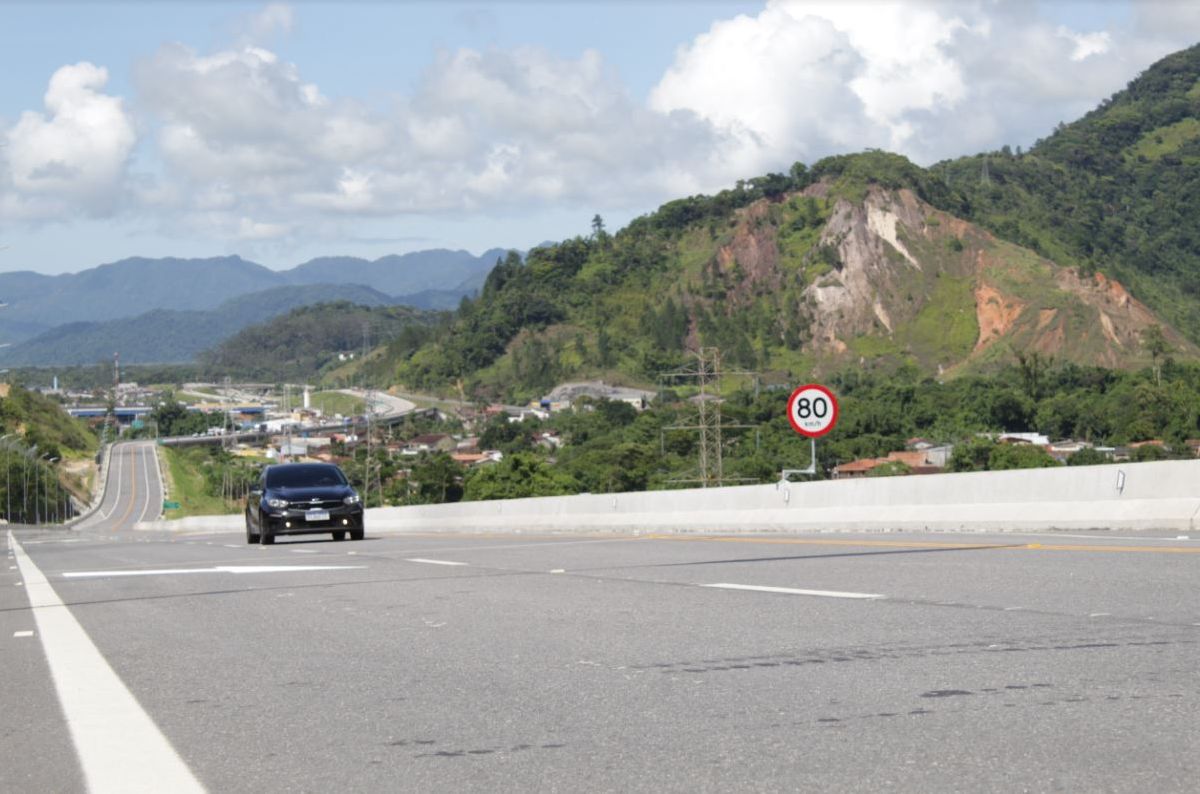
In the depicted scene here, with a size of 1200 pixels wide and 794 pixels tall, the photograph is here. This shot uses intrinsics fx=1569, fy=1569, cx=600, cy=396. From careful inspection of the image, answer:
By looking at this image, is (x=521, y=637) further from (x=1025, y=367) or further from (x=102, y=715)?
(x=1025, y=367)

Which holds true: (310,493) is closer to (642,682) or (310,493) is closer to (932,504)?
(932,504)

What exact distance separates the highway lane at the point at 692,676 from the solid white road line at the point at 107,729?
125 mm

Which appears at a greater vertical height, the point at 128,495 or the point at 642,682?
the point at 642,682

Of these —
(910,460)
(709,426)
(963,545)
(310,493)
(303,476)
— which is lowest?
(910,460)

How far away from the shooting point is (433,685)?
7.72 metres

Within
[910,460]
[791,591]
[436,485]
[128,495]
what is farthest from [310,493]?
[128,495]

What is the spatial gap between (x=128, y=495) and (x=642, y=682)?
5980 inches

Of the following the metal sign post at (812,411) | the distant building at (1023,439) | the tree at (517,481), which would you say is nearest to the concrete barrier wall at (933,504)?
the metal sign post at (812,411)

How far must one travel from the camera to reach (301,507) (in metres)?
27.5

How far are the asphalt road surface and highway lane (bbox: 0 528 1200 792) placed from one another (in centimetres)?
2

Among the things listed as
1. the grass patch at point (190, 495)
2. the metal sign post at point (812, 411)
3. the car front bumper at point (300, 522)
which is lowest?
the grass patch at point (190, 495)

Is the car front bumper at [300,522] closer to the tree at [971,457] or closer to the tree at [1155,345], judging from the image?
the tree at [971,457]

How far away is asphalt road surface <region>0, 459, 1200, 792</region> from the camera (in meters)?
5.55

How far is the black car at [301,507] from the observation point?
2738cm
